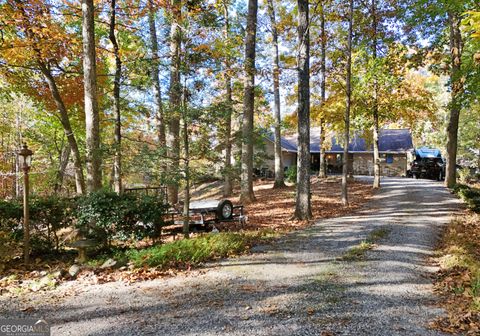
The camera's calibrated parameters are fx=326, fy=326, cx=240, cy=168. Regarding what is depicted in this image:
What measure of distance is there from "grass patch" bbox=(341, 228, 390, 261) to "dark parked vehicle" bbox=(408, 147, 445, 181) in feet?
65.9

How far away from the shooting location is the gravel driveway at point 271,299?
3.74 m

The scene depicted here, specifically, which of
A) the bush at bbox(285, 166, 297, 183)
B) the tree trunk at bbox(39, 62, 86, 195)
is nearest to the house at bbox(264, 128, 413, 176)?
the bush at bbox(285, 166, 297, 183)

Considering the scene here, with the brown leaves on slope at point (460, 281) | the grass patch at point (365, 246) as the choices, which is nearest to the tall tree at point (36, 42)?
→ the grass patch at point (365, 246)

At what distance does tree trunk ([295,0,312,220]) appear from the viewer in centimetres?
1017

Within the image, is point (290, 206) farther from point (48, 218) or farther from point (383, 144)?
point (383, 144)

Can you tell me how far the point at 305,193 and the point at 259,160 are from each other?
32.6 ft

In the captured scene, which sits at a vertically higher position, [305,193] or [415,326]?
[305,193]

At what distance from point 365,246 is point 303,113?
4.73 meters

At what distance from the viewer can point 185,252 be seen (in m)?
6.42

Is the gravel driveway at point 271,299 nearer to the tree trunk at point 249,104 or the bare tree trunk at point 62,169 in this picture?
the tree trunk at point 249,104

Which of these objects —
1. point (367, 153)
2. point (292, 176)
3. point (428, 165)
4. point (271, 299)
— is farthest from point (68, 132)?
point (367, 153)

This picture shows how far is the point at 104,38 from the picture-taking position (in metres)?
16.2

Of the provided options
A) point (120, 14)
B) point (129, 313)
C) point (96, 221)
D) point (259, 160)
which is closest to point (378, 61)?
point (259, 160)

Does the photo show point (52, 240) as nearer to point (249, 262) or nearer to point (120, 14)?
point (249, 262)
